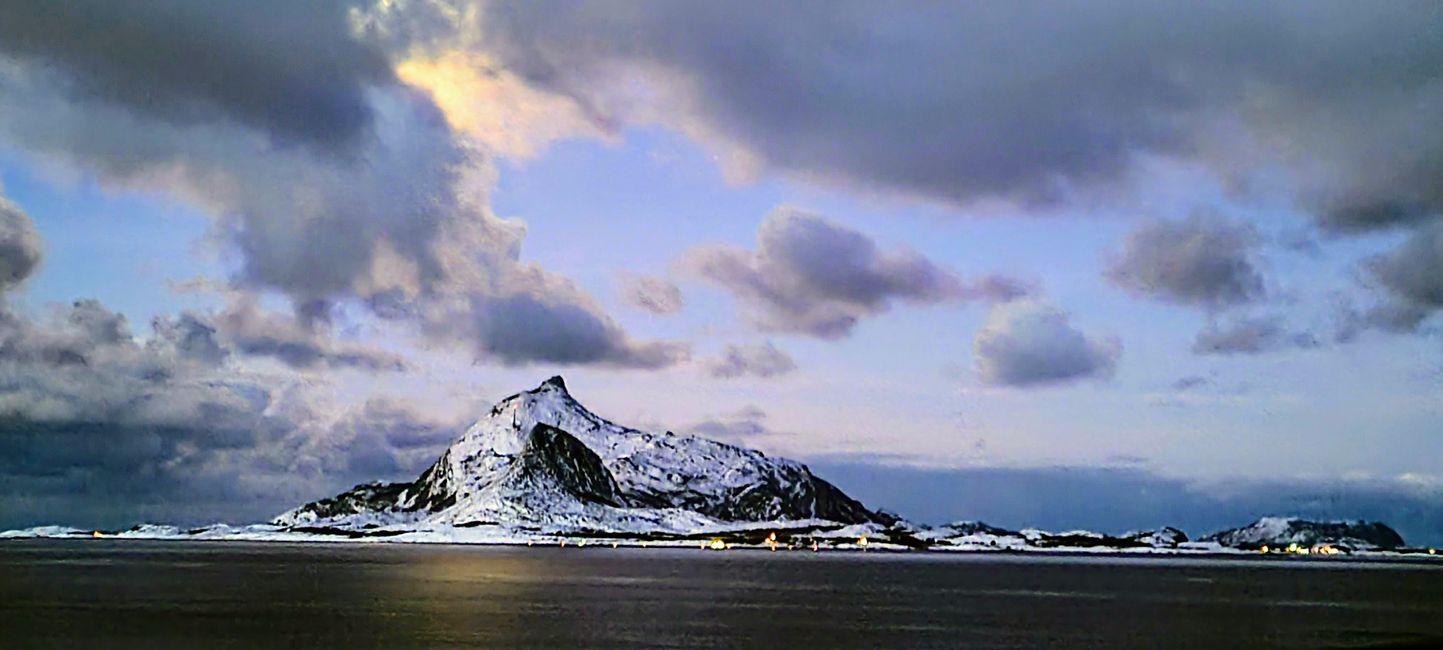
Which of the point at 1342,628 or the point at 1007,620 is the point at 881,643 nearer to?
the point at 1007,620

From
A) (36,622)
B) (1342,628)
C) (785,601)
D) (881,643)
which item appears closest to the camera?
(881,643)

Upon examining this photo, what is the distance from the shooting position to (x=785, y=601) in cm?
19312

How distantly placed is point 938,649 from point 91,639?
256 feet

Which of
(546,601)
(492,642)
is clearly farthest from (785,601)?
(492,642)

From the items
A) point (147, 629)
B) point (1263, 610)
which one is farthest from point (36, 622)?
point (1263, 610)

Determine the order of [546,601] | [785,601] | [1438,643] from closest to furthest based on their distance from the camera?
[1438,643], [546,601], [785,601]

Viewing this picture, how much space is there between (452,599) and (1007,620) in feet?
266

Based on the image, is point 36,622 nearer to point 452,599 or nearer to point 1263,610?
point 452,599

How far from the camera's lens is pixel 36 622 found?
13275 cm

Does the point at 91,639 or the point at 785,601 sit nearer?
the point at 91,639

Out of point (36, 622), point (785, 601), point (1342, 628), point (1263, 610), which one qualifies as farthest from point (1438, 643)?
point (36, 622)

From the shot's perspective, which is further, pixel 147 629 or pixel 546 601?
pixel 546 601

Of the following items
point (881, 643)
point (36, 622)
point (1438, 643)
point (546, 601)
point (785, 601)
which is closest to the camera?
point (1438, 643)

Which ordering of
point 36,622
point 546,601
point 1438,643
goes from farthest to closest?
1. point 546,601
2. point 36,622
3. point 1438,643
